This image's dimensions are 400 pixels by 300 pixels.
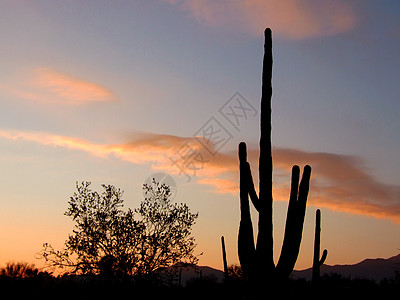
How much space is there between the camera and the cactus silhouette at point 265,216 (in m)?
15.4

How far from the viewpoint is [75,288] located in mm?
18672

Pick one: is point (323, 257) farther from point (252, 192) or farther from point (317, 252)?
point (252, 192)

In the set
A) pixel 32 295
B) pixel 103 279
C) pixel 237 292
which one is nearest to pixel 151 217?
pixel 103 279

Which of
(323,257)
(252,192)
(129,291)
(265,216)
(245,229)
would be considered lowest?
(129,291)

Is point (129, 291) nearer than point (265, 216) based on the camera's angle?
Result: No

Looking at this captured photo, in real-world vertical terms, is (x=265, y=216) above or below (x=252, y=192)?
below

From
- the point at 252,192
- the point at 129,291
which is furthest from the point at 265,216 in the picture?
the point at 129,291

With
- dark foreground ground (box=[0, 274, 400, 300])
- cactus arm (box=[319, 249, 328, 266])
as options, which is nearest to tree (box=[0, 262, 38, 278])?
Answer: dark foreground ground (box=[0, 274, 400, 300])

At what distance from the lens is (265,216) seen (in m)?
15.4

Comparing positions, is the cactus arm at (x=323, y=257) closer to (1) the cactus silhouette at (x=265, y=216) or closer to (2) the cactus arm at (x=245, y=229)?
(1) the cactus silhouette at (x=265, y=216)

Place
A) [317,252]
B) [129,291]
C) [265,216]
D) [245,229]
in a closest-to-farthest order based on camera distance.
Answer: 1. [265,216]
2. [245,229]
3. [129,291]
4. [317,252]

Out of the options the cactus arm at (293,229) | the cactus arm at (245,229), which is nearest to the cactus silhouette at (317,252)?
the cactus arm at (293,229)

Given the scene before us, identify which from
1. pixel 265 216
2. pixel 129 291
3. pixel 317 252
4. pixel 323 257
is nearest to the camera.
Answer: pixel 265 216

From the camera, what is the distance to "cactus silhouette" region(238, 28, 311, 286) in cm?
1537
